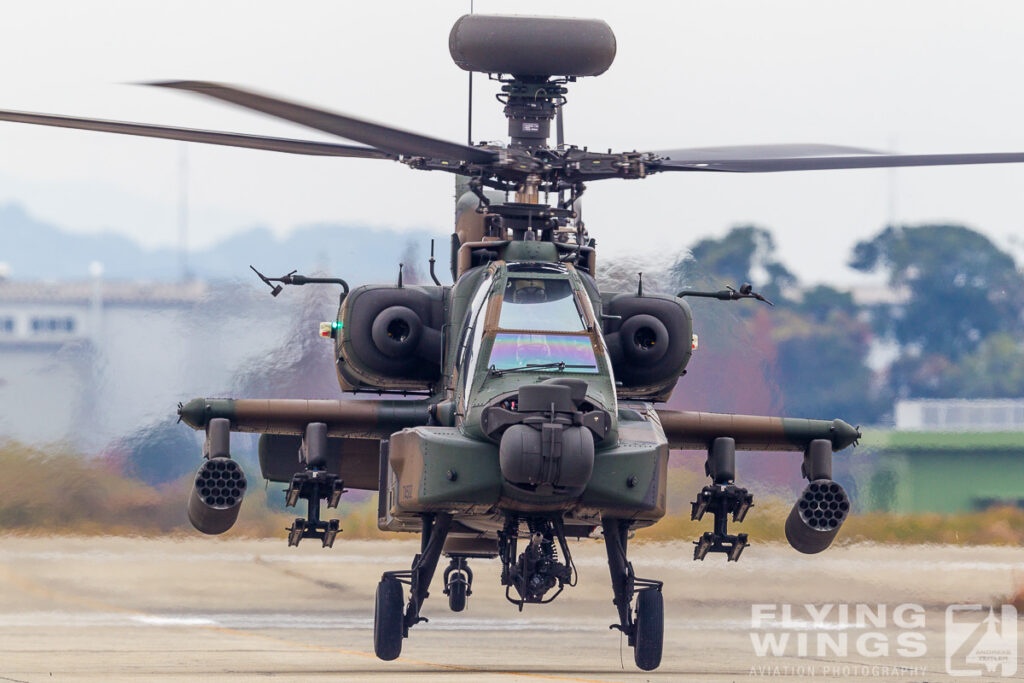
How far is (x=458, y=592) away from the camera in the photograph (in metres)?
17.6

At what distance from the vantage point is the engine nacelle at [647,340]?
47.8ft

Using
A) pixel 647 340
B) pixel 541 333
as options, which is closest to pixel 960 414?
pixel 647 340

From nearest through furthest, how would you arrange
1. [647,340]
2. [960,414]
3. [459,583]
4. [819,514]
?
[819,514] → [647,340] → [459,583] → [960,414]

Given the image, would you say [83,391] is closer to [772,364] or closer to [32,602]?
[32,602]

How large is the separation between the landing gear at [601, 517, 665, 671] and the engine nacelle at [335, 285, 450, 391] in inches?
93.5

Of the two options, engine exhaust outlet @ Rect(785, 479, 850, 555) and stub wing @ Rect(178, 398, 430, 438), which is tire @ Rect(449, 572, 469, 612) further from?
engine exhaust outlet @ Rect(785, 479, 850, 555)

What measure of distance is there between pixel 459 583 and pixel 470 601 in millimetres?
1315

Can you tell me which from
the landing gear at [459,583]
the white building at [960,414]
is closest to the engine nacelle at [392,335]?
the landing gear at [459,583]

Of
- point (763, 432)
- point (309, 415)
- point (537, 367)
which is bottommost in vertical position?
point (763, 432)

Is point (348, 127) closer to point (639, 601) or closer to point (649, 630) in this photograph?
point (639, 601)

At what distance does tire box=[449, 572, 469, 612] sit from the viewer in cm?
1755

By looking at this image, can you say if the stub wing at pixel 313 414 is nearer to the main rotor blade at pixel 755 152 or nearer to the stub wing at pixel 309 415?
the stub wing at pixel 309 415

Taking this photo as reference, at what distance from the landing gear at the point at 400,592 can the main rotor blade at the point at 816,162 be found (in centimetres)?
345

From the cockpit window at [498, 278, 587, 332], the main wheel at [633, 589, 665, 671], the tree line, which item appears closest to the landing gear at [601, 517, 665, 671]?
the main wheel at [633, 589, 665, 671]
